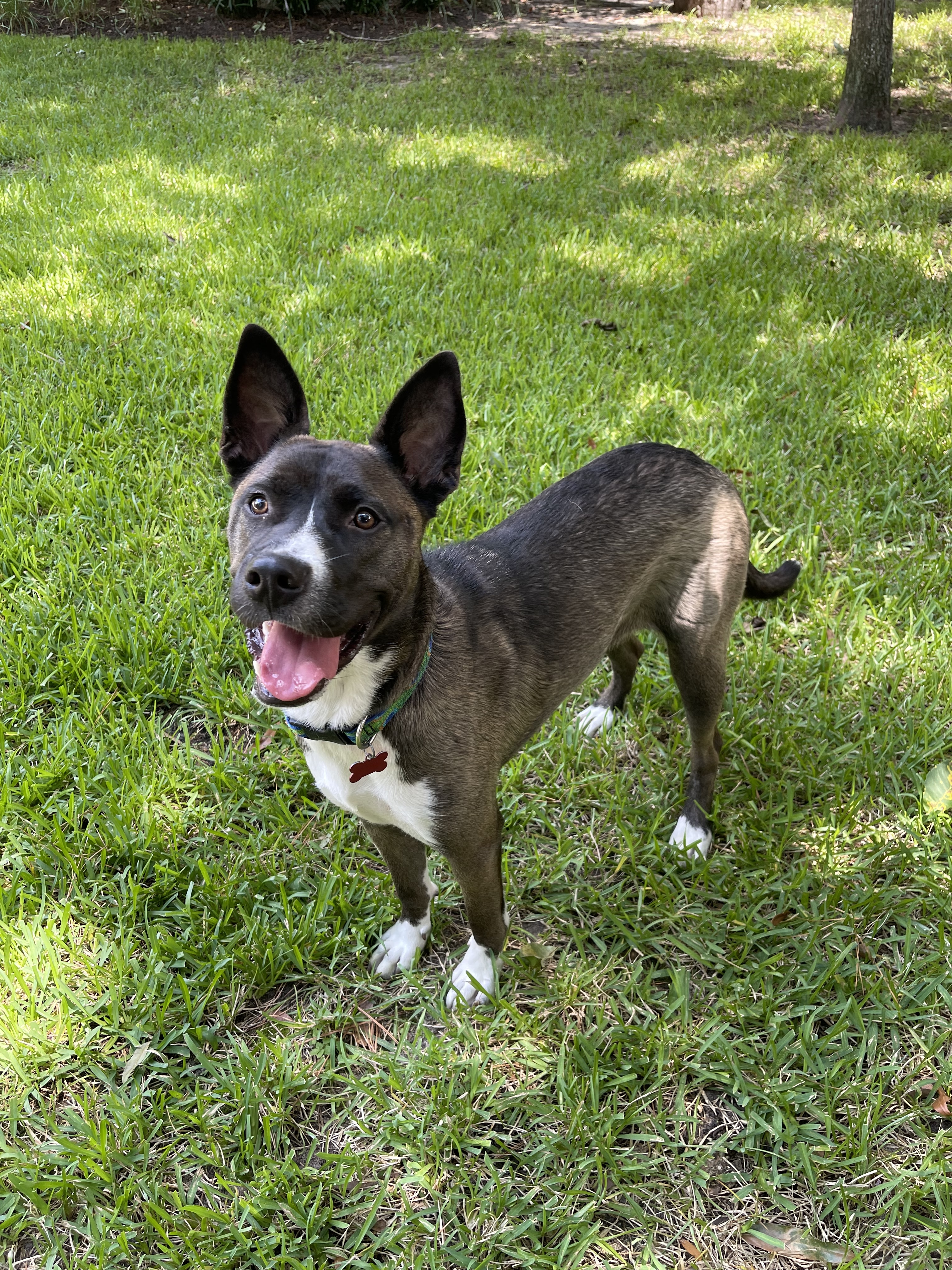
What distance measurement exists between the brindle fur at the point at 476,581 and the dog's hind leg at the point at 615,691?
0.29 meters

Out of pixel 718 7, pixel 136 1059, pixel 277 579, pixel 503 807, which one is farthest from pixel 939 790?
pixel 718 7

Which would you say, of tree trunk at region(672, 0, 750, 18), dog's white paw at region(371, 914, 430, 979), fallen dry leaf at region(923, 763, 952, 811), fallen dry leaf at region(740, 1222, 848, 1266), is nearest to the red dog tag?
dog's white paw at region(371, 914, 430, 979)

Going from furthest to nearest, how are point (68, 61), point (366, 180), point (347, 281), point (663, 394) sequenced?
point (68, 61) < point (366, 180) < point (347, 281) < point (663, 394)

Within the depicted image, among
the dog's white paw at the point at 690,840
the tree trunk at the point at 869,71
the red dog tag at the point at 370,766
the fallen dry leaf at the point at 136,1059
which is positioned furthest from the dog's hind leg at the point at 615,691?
the tree trunk at the point at 869,71

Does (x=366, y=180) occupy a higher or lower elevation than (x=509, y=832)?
higher

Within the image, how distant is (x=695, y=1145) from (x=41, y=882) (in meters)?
2.02

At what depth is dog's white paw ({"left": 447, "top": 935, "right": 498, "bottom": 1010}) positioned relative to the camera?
8.38 feet

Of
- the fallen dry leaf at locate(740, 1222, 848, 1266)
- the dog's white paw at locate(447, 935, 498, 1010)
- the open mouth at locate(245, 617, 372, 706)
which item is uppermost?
the open mouth at locate(245, 617, 372, 706)

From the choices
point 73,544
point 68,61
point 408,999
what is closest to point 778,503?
point 408,999

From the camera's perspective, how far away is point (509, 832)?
3049 millimetres

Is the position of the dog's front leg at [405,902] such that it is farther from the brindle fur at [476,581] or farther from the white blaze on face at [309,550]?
the white blaze on face at [309,550]

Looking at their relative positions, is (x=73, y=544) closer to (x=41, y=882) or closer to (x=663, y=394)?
(x=41, y=882)

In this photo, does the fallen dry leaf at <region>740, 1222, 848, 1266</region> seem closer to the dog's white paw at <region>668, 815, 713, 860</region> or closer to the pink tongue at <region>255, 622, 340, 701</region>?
the dog's white paw at <region>668, 815, 713, 860</region>

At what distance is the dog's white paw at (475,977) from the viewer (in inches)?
101
